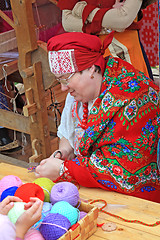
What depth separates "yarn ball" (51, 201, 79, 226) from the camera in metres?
1.43

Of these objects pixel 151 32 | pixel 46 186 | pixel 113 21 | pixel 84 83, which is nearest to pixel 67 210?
pixel 46 186

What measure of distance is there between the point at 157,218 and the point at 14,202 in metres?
0.60

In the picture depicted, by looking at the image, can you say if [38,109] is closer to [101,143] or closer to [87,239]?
[101,143]

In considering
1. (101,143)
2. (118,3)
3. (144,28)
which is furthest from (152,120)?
(144,28)

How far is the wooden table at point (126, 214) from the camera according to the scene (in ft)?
4.70

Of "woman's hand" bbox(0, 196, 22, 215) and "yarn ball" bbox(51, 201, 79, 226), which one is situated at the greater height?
"woman's hand" bbox(0, 196, 22, 215)

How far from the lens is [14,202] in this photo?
1322 millimetres

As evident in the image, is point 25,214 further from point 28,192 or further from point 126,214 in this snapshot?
point 126,214

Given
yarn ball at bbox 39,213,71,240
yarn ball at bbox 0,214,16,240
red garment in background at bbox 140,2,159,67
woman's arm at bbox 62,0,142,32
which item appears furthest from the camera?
red garment in background at bbox 140,2,159,67

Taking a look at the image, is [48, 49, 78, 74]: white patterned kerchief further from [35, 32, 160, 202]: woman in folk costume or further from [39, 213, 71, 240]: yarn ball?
[39, 213, 71, 240]: yarn ball

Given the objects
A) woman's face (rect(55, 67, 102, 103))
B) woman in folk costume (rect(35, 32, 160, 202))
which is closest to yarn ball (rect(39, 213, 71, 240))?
woman in folk costume (rect(35, 32, 160, 202))

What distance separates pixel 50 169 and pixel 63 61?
549 mm

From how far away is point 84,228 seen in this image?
142cm

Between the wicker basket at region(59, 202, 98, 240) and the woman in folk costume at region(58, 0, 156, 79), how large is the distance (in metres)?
1.55
